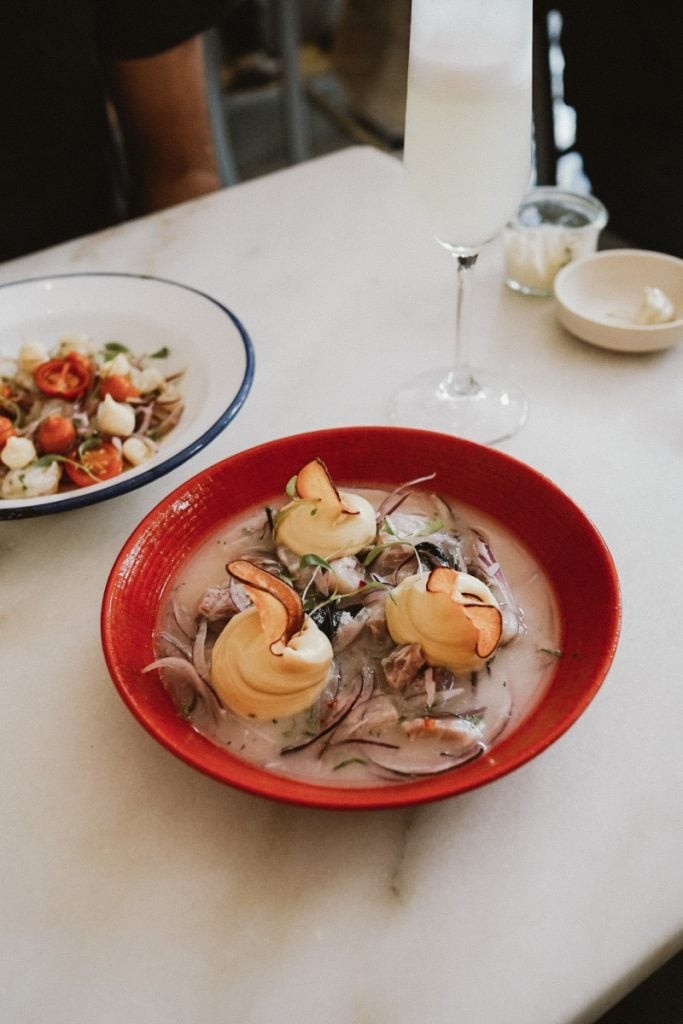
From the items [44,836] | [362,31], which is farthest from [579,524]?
[362,31]

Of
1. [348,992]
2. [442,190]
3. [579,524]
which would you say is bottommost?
[348,992]

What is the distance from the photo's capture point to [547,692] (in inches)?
22.3

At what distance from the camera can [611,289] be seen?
105cm

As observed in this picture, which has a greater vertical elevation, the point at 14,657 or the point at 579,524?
the point at 579,524

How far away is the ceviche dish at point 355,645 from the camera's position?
542mm

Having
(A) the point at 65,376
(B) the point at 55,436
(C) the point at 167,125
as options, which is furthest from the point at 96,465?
(C) the point at 167,125

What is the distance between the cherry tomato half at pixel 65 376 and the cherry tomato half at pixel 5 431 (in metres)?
0.07

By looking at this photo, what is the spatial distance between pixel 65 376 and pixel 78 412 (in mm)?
60

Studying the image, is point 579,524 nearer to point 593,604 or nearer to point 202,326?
point 593,604

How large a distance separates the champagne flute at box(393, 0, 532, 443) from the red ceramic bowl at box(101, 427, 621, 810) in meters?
0.17

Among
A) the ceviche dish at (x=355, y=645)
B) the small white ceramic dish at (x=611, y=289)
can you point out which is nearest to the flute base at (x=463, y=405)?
the small white ceramic dish at (x=611, y=289)

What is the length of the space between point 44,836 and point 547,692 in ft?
1.20

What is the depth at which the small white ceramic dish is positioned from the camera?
98cm

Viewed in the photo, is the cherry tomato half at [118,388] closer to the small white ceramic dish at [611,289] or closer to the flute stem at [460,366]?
the flute stem at [460,366]
